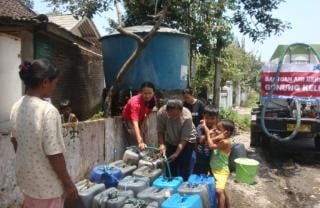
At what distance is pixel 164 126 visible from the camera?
20.8 feet

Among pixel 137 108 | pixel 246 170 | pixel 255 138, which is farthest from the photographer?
pixel 255 138

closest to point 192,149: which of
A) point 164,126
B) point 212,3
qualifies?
point 164,126

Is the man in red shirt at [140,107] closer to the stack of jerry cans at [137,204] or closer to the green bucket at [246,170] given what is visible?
the stack of jerry cans at [137,204]

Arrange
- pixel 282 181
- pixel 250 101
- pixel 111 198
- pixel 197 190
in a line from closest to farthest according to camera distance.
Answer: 1. pixel 111 198
2. pixel 197 190
3. pixel 282 181
4. pixel 250 101

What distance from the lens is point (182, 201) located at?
447 centimetres

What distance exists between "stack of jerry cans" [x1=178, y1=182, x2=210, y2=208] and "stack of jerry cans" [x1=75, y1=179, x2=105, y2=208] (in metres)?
0.90

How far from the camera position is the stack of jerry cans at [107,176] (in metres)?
5.21

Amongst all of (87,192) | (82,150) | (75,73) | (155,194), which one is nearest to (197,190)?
(155,194)

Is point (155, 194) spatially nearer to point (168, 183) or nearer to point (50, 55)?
point (168, 183)

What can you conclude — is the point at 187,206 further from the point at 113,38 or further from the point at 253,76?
the point at 253,76

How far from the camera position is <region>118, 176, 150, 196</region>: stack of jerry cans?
486 cm

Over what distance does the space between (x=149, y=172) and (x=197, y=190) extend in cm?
86

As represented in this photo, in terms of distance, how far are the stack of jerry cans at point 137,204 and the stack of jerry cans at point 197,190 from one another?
1.66ft

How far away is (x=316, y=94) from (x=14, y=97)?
263 inches
